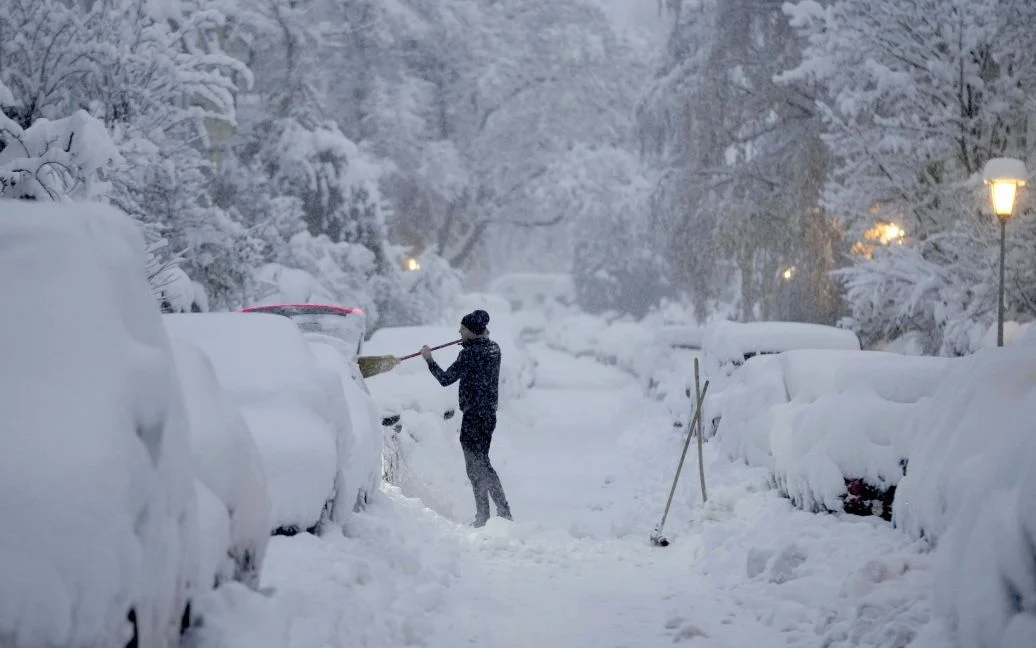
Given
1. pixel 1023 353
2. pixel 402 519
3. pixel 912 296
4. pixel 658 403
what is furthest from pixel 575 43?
pixel 1023 353

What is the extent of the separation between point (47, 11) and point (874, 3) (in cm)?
1050

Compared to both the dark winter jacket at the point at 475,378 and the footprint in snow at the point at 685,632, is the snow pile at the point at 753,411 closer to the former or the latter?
the dark winter jacket at the point at 475,378

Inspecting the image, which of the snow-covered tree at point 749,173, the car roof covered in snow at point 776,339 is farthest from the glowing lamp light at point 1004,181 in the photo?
the snow-covered tree at point 749,173

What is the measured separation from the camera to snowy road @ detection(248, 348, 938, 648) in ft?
14.7

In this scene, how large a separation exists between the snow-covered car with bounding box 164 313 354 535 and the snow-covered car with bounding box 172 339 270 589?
51.8 inches

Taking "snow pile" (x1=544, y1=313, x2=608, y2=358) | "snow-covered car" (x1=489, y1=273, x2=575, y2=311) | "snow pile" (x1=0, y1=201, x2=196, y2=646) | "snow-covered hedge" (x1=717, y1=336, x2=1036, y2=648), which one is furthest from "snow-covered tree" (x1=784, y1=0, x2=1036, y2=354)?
"snow-covered car" (x1=489, y1=273, x2=575, y2=311)

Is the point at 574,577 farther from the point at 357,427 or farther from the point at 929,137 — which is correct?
the point at 929,137

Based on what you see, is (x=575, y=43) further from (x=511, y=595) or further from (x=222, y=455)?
(x=222, y=455)

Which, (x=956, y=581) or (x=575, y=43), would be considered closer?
(x=956, y=581)

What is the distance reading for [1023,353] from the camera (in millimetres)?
4023

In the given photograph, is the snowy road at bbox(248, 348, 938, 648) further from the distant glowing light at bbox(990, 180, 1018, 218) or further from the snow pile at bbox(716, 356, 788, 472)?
the distant glowing light at bbox(990, 180, 1018, 218)

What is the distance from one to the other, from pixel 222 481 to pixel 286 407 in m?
2.13

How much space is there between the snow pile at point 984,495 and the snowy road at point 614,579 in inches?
22.6

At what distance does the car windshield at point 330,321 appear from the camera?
12.0m
